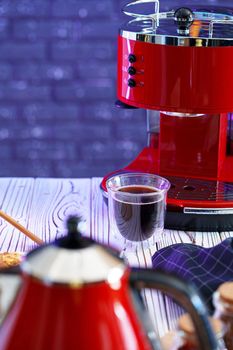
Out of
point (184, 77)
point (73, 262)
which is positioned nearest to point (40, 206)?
point (184, 77)

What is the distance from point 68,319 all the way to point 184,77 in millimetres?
882

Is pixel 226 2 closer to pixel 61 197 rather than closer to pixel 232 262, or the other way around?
pixel 61 197

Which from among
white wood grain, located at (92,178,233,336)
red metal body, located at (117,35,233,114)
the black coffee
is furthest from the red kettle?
red metal body, located at (117,35,233,114)

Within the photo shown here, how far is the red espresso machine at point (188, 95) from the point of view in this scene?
4.86 feet

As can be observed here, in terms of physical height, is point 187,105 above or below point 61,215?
above

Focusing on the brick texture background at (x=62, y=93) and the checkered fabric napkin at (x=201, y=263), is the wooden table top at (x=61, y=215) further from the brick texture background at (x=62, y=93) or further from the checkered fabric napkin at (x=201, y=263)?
the brick texture background at (x=62, y=93)

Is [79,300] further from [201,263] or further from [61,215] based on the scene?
[61,215]

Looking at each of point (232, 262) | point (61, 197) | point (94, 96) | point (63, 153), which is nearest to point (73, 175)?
point (63, 153)

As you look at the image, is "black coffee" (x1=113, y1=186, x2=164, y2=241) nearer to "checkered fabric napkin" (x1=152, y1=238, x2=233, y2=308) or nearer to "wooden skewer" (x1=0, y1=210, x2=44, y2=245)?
"checkered fabric napkin" (x1=152, y1=238, x2=233, y2=308)

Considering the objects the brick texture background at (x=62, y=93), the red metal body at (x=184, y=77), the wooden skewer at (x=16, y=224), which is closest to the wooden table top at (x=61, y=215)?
the wooden skewer at (x=16, y=224)

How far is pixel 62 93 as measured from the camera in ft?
9.71

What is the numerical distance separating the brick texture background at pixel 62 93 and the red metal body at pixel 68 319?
2268 millimetres

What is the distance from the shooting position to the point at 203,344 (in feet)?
2.32

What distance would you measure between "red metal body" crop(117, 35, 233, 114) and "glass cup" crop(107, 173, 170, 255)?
185mm
